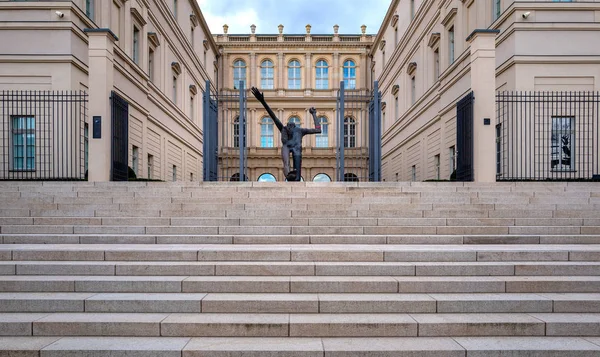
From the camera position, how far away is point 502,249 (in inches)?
242

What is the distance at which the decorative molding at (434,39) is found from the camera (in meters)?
21.5

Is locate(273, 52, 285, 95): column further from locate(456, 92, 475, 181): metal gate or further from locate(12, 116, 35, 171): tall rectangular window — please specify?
locate(456, 92, 475, 181): metal gate

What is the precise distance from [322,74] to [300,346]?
126ft

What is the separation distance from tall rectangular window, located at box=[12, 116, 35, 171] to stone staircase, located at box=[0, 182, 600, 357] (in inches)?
229

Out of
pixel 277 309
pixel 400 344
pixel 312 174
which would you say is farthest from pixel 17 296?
pixel 312 174

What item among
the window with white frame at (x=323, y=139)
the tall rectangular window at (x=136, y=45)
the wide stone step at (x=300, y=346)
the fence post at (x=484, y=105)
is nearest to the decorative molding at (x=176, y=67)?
the tall rectangular window at (x=136, y=45)

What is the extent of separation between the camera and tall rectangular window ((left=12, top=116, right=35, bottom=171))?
45.9ft

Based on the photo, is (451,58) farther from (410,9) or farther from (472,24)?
(410,9)

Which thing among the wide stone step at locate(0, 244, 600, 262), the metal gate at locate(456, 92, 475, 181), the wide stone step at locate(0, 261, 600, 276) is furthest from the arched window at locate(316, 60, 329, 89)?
the wide stone step at locate(0, 261, 600, 276)

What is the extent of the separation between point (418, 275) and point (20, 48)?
15492 millimetres

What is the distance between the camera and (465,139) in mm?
12453

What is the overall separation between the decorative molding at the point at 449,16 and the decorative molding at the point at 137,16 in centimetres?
1451

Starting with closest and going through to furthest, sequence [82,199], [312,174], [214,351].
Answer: [214,351], [82,199], [312,174]

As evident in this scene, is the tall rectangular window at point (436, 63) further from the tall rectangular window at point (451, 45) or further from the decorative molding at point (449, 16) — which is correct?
the decorative molding at point (449, 16)
